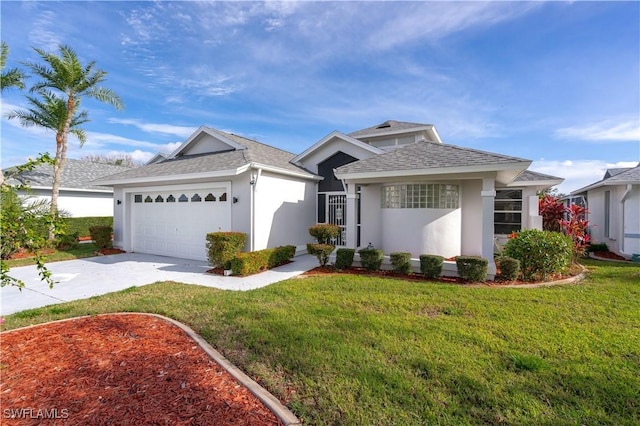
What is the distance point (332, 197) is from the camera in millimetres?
13516

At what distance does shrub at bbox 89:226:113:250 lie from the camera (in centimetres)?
1352

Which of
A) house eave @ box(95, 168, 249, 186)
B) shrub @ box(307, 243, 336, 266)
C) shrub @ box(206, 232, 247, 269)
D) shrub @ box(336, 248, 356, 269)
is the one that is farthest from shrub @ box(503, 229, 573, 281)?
house eave @ box(95, 168, 249, 186)

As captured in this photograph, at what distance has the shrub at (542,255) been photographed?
25.5 ft

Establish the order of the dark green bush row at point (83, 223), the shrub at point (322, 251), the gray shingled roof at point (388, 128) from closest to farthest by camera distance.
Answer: the shrub at point (322, 251) < the gray shingled roof at point (388, 128) < the dark green bush row at point (83, 223)

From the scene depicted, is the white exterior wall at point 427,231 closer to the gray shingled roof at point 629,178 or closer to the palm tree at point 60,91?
the gray shingled roof at point 629,178

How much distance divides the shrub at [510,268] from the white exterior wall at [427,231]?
1.71m

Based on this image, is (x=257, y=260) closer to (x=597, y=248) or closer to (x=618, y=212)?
(x=597, y=248)

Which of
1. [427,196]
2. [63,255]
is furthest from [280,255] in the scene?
[63,255]

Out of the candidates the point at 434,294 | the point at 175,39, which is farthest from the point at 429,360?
the point at 175,39

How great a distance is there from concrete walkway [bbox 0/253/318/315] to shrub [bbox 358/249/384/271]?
1972 millimetres

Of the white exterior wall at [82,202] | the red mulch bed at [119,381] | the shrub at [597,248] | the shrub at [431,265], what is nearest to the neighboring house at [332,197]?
the shrub at [431,265]

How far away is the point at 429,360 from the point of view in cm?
367

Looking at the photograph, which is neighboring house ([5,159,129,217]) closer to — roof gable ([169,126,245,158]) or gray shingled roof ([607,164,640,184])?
roof gable ([169,126,245,158])

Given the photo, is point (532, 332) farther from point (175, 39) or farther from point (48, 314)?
point (175, 39)
